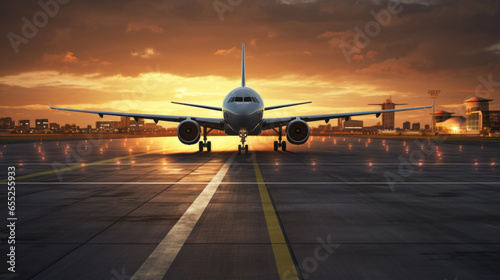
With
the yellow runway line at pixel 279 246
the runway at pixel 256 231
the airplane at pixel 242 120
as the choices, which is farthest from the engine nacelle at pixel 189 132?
the yellow runway line at pixel 279 246

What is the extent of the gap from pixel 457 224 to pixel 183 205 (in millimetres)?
5373

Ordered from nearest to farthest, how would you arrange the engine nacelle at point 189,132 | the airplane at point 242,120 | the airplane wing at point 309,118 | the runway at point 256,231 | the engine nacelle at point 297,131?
the runway at point 256,231 < the airplane at point 242,120 < the engine nacelle at point 189,132 < the engine nacelle at point 297,131 < the airplane wing at point 309,118

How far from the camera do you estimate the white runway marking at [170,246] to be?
4.42 meters

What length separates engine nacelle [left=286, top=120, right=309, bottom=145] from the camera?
1053 inches

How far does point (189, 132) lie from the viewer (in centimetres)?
2605

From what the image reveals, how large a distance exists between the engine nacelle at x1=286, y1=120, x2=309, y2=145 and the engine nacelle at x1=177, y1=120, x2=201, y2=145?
20.8 ft

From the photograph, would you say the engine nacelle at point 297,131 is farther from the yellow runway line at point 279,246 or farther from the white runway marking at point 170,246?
the white runway marking at point 170,246

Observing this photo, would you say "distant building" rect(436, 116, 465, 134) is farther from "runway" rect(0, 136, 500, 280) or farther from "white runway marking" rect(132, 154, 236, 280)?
"white runway marking" rect(132, 154, 236, 280)

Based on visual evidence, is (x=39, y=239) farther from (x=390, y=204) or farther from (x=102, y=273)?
(x=390, y=204)

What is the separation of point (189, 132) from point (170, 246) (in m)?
21.0

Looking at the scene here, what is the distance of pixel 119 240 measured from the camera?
18.7 ft

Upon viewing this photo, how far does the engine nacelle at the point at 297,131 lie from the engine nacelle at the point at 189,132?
6.34 metres

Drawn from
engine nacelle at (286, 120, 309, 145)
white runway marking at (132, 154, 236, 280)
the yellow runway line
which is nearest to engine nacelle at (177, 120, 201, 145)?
engine nacelle at (286, 120, 309, 145)

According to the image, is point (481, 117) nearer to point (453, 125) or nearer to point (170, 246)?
point (453, 125)
